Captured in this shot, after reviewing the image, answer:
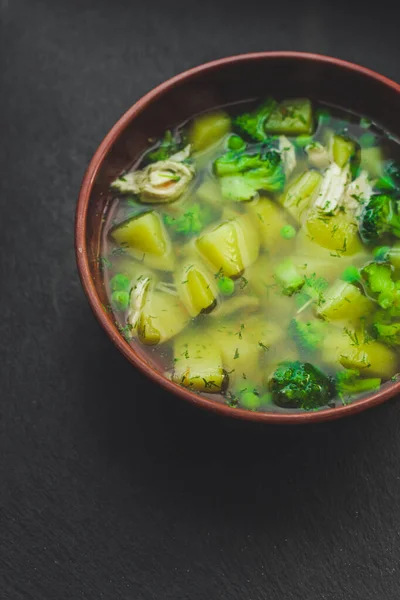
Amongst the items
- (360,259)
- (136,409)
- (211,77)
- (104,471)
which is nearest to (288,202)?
(360,259)

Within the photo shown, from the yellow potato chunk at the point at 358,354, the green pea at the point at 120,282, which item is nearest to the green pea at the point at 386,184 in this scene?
the yellow potato chunk at the point at 358,354

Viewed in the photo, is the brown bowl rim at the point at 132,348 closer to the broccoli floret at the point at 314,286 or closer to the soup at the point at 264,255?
the soup at the point at 264,255

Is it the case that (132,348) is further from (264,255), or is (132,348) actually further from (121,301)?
A: (264,255)

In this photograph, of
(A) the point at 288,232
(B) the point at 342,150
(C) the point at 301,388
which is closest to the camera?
(C) the point at 301,388

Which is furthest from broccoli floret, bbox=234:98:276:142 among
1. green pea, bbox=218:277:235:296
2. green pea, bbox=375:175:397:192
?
green pea, bbox=218:277:235:296

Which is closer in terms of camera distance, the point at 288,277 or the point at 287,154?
the point at 288,277

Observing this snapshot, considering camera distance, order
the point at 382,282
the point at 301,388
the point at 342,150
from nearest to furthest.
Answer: the point at 301,388 < the point at 382,282 < the point at 342,150

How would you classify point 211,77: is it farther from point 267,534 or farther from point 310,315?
point 267,534

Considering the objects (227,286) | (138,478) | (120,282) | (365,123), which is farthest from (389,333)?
(138,478)
